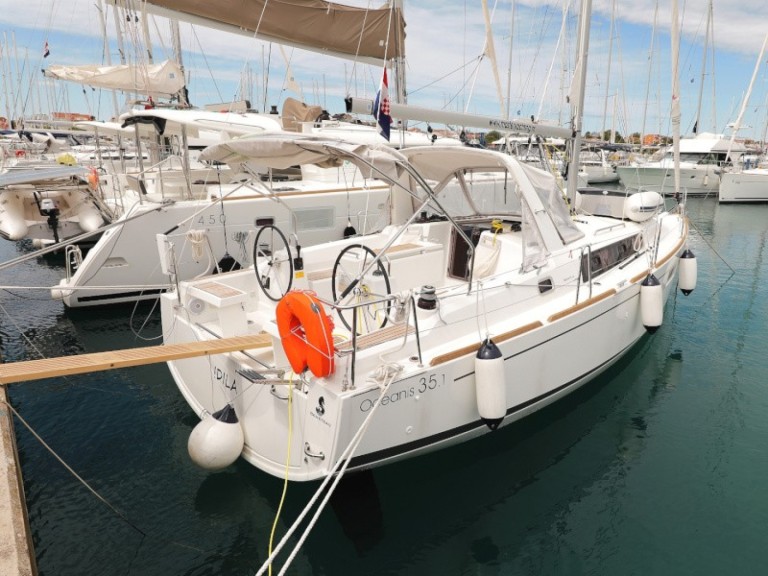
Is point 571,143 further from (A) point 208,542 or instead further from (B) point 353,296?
(A) point 208,542

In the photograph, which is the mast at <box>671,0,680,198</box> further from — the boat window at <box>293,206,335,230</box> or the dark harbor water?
the boat window at <box>293,206,335,230</box>

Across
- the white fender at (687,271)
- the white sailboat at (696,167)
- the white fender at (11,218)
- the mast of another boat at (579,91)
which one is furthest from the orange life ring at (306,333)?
the white sailboat at (696,167)

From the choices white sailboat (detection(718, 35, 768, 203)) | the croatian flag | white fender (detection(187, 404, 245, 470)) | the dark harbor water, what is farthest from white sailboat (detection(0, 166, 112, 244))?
white sailboat (detection(718, 35, 768, 203))

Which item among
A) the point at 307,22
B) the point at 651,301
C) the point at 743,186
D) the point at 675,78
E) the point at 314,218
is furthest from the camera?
the point at 743,186

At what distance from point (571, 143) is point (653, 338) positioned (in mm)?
3144

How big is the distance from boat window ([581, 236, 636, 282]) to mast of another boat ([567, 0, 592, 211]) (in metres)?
1.34

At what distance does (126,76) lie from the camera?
1038cm

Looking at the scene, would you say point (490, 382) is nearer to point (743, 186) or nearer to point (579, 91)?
point (579, 91)

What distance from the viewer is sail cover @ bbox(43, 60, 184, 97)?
10.2m

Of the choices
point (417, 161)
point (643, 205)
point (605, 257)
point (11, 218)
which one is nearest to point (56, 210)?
point (11, 218)

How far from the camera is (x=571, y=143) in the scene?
7.60 m

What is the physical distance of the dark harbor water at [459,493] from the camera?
12.6 feet

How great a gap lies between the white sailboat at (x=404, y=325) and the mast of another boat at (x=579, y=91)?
4.02 feet

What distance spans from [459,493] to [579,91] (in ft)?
18.7
